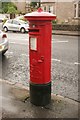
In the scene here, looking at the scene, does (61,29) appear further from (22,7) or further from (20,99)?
(22,7)

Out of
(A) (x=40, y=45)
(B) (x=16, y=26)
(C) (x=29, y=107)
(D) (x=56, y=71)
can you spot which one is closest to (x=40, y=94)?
(C) (x=29, y=107)

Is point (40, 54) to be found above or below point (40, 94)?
above

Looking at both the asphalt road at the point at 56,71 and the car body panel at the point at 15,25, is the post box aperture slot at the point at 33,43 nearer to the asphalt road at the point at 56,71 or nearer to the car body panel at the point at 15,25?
the asphalt road at the point at 56,71

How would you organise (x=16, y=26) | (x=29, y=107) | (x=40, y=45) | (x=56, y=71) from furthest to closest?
(x=16, y=26) → (x=56, y=71) → (x=29, y=107) → (x=40, y=45)

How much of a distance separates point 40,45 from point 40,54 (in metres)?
0.16

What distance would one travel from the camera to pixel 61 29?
2594 cm

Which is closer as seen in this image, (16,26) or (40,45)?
(40,45)

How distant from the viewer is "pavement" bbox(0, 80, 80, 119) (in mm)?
4523

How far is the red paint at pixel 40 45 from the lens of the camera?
461cm

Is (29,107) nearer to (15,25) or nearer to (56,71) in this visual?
(56,71)

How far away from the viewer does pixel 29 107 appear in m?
4.82

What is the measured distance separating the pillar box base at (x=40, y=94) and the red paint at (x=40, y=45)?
8cm

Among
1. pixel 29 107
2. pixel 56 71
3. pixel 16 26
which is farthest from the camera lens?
pixel 16 26

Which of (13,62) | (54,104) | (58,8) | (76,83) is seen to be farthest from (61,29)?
(54,104)
